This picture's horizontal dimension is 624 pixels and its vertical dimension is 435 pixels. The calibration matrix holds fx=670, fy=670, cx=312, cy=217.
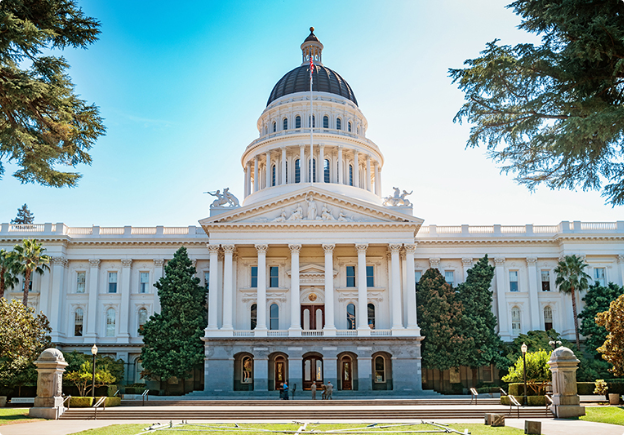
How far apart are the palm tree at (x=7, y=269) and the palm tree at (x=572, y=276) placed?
156ft

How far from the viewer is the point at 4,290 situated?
196 ft

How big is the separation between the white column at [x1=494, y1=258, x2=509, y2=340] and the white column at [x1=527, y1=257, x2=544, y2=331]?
7.79 feet

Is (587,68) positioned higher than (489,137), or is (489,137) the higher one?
(587,68)

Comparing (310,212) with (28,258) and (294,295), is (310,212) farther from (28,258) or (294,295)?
(28,258)

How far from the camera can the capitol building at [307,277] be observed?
177 ft

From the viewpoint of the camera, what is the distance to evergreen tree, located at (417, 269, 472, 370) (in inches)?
2130

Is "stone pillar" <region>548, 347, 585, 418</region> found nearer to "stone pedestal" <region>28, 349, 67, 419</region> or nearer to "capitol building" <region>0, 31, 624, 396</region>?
"capitol building" <region>0, 31, 624, 396</region>

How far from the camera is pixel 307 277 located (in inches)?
2318

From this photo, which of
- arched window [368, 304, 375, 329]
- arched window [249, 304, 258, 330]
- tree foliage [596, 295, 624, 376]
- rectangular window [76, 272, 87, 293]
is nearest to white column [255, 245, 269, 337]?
arched window [249, 304, 258, 330]

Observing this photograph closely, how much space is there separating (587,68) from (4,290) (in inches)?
2169

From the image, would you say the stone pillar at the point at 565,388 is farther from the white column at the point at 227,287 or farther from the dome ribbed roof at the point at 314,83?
the dome ribbed roof at the point at 314,83

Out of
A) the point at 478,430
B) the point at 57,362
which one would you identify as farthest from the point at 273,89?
the point at 478,430

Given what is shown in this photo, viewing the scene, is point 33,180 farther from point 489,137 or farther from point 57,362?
point 57,362

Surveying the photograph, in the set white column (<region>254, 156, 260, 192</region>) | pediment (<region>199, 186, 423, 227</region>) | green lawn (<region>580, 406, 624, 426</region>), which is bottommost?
green lawn (<region>580, 406, 624, 426</region>)
